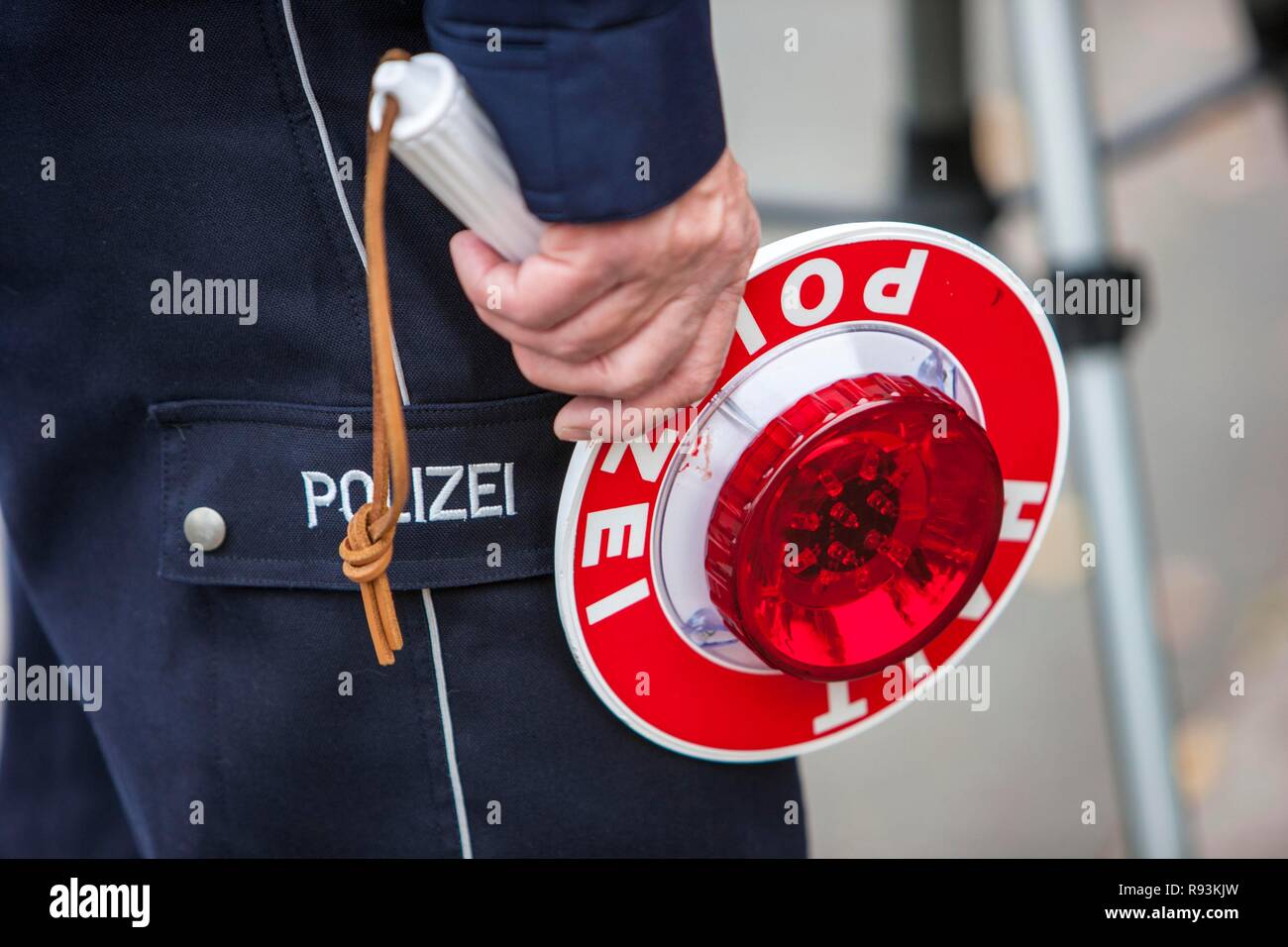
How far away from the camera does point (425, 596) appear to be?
64 cm

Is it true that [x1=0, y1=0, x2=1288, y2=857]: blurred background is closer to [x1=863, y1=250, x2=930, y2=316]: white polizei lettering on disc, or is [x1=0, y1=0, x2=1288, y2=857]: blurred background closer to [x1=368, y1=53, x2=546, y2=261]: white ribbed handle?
[x1=863, y1=250, x2=930, y2=316]: white polizei lettering on disc

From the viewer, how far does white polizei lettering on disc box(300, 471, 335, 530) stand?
0.63m

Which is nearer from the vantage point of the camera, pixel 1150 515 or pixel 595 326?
pixel 595 326

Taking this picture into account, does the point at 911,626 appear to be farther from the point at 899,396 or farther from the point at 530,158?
the point at 530,158

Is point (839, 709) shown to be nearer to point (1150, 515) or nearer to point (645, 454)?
point (645, 454)

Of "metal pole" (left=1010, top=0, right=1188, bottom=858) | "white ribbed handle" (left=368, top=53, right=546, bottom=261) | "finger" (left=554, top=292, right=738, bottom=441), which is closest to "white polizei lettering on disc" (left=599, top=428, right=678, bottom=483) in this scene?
"finger" (left=554, top=292, right=738, bottom=441)

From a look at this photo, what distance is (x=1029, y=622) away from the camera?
5.35ft

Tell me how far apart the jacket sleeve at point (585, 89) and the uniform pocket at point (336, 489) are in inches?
5.9

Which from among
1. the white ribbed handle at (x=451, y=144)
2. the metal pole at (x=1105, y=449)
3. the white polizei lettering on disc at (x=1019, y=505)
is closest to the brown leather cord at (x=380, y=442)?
the white ribbed handle at (x=451, y=144)

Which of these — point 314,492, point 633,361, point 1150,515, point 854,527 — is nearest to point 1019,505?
point 854,527

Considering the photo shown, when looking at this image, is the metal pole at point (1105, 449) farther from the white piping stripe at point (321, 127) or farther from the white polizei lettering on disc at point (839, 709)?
the white piping stripe at point (321, 127)

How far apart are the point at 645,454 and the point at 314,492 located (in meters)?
0.16

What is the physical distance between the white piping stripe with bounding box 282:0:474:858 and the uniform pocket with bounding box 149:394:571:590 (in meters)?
0.02
